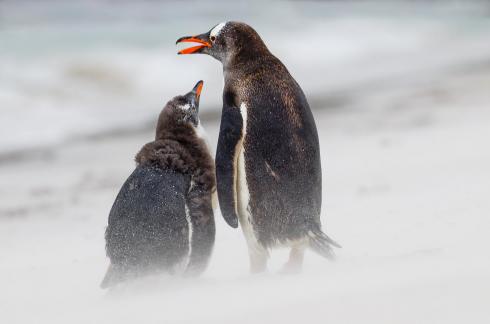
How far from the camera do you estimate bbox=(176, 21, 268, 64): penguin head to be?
10.6ft

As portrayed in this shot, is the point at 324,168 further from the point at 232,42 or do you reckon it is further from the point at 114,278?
the point at 114,278

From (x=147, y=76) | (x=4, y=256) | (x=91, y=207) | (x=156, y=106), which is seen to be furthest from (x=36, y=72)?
(x=4, y=256)

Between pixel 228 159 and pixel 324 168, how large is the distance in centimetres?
245

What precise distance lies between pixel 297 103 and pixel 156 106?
6.99m

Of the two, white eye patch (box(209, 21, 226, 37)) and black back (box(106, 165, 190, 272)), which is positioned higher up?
white eye patch (box(209, 21, 226, 37))

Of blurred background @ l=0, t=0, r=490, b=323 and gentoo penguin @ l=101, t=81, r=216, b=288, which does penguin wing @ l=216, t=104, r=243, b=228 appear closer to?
gentoo penguin @ l=101, t=81, r=216, b=288

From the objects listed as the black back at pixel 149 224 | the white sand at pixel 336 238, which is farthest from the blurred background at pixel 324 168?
the black back at pixel 149 224

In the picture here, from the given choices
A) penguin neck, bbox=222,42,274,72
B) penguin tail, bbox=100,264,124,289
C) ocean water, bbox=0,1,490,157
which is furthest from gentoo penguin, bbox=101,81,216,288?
ocean water, bbox=0,1,490,157

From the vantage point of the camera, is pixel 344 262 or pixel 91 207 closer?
pixel 344 262

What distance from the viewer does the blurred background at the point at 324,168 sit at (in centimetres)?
255

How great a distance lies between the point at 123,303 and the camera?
2920 millimetres

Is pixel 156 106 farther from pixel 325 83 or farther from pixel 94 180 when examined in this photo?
pixel 94 180

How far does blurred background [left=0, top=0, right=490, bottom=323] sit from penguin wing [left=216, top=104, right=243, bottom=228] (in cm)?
27

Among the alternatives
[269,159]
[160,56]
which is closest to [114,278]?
[269,159]
